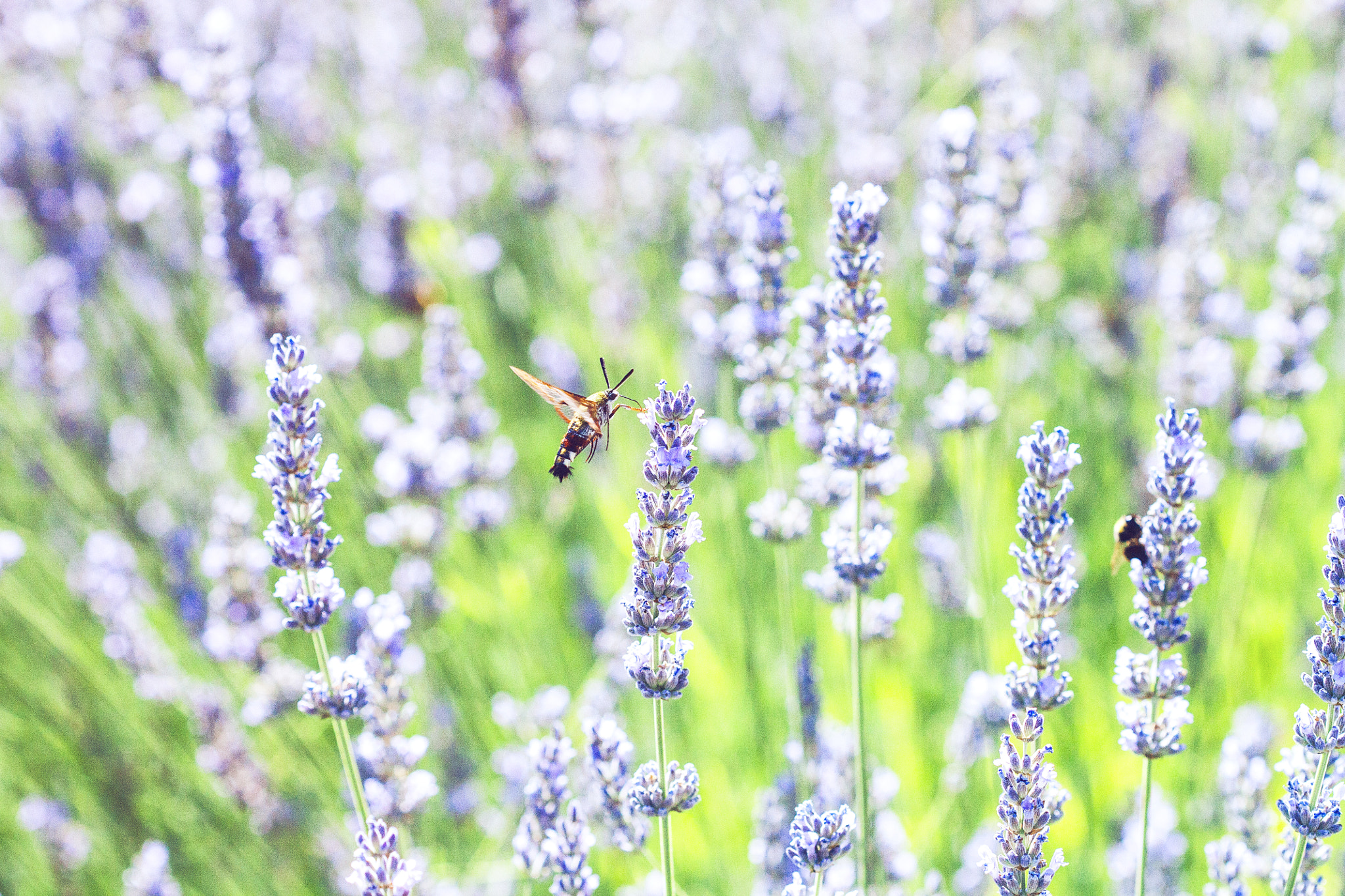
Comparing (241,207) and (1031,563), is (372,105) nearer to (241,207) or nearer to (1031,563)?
(241,207)

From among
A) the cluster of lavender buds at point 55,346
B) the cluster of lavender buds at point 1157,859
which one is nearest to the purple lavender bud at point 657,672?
the cluster of lavender buds at point 1157,859

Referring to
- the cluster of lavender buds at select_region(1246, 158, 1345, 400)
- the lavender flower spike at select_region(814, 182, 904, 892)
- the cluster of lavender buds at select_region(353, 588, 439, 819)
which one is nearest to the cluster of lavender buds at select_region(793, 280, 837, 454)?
the lavender flower spike at select_region(814, 182, 904, 892)

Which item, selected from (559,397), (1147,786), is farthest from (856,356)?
(1147,786)

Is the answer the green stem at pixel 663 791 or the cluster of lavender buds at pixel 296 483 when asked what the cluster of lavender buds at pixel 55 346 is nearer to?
the cluster of lavender buds at pixel 296 483

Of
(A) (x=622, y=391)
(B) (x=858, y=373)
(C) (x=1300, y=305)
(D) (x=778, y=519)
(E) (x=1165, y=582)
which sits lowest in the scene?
(E) (x=1165, y=582)

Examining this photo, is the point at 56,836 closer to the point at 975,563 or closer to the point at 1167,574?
the point at 975,563

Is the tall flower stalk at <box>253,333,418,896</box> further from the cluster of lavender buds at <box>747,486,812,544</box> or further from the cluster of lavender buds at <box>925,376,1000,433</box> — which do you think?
the cluster of lavender buds at <box>925,376,1000,433</box>
